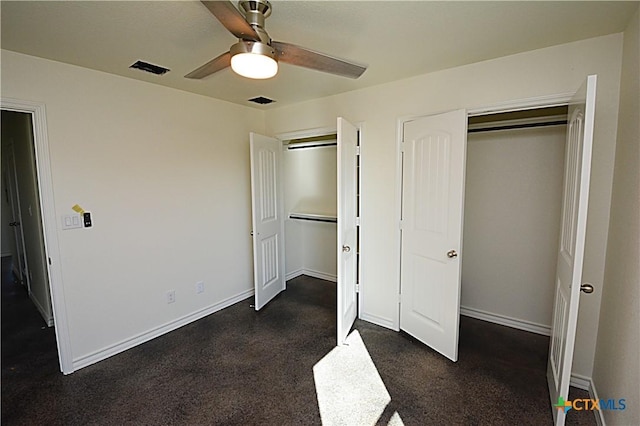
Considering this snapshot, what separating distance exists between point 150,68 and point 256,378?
261 cm

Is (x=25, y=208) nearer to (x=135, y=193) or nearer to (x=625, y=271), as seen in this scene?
(x=135, y=193)

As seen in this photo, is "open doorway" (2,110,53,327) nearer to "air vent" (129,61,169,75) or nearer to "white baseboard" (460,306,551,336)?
"air vent" (129,61,169,75)

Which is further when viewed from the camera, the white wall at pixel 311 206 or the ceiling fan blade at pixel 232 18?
the white wall at pixel 311 206

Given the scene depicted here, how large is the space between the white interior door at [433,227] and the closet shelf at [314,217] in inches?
54.8

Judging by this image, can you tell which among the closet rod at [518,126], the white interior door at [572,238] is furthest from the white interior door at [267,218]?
the white interior door at [572,238]

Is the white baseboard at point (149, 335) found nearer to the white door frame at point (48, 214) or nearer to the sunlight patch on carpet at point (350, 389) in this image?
the white door frame at point (48, 214)

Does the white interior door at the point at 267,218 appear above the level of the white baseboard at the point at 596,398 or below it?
above

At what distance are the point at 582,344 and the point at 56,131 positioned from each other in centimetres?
416

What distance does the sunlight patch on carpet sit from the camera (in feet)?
6.44

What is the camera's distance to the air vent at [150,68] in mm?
2383

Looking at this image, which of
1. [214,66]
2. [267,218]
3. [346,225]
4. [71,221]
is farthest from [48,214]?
[346,225]

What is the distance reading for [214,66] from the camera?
1694 millimetres

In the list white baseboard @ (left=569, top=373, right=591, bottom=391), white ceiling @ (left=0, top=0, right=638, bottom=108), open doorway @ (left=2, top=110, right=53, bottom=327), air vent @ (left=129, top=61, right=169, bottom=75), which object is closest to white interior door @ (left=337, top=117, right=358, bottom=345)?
white ceiling @ (left=0, top=0, right=638, bottom=108)

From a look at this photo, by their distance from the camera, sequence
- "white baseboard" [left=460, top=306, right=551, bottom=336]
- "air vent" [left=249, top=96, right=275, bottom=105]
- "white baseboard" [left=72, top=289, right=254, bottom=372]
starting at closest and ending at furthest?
1. "white baseboard" [left=72, top=289, right=254, bottom=372]
2. "white baseboard" [left=460, top=306, right=551, bottom=336]
3. "air vent" [left=249, top=96, right=275, bottom=105]
